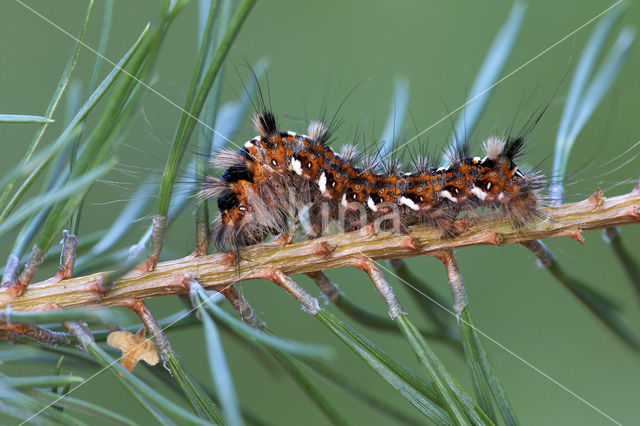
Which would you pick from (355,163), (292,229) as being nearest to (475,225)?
(292,229)

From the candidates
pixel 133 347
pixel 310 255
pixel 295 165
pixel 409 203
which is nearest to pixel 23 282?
pixel 133 347

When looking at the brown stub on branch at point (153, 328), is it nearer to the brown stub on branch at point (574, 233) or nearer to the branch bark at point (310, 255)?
the branch bark at point (310, 255)

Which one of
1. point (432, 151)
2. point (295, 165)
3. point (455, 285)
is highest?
point (432, 151)

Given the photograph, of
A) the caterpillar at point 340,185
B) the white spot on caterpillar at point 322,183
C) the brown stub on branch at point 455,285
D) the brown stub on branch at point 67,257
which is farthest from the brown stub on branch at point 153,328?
the white spot on caterpillar at point 322,183

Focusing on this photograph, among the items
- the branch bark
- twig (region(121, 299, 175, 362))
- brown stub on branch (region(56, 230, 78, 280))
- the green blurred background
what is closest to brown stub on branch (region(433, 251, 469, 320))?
the branch bark

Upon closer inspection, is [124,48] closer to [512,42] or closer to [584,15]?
[512,42]

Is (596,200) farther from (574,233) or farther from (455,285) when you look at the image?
(455,285)
